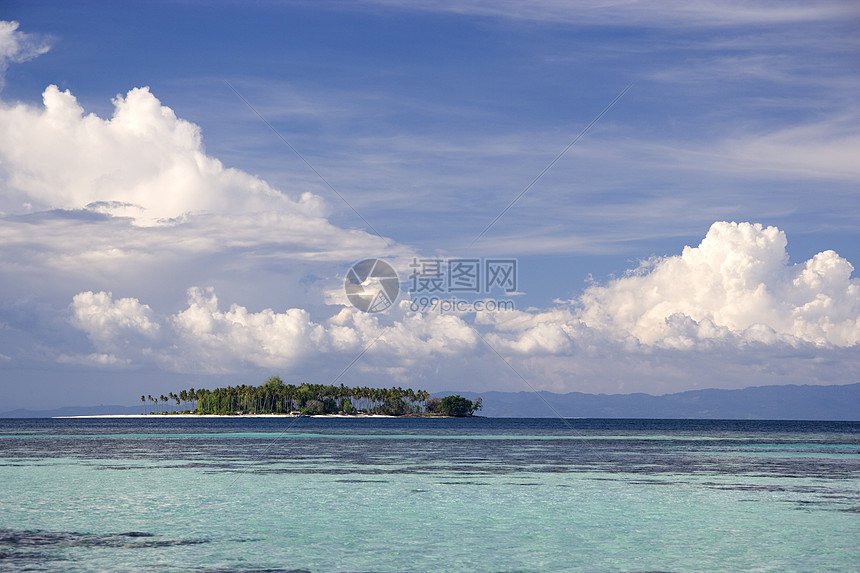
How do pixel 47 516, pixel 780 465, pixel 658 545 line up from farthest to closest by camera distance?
pixel 780 465, pixel 47 516, pixel 658 545

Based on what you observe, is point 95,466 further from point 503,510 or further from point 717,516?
point 717,516

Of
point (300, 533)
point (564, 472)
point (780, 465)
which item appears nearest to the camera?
point (300, 533)

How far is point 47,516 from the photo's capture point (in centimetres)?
3234

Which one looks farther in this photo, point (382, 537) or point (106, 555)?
point (382, 537)

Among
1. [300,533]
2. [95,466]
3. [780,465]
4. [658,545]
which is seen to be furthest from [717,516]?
[95,466]

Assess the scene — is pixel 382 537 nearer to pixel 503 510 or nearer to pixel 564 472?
pixel 503 510

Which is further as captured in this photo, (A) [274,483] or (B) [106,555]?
(A) [274,483]

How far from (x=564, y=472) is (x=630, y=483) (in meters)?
7.92

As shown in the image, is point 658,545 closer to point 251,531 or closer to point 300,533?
point 300,533

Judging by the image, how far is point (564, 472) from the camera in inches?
2151

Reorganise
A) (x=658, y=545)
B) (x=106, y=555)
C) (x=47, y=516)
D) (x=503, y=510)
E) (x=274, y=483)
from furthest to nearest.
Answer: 1. (x=274, y=483)
2. (x=503, y=510)
3. (x=47, y=516)
4. (x=658, y=545)
5. (x=106, y=555)

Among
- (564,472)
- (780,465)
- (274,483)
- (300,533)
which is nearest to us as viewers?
(300,533)

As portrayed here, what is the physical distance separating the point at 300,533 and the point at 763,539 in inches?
644

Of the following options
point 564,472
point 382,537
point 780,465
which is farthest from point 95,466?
point 780,465
